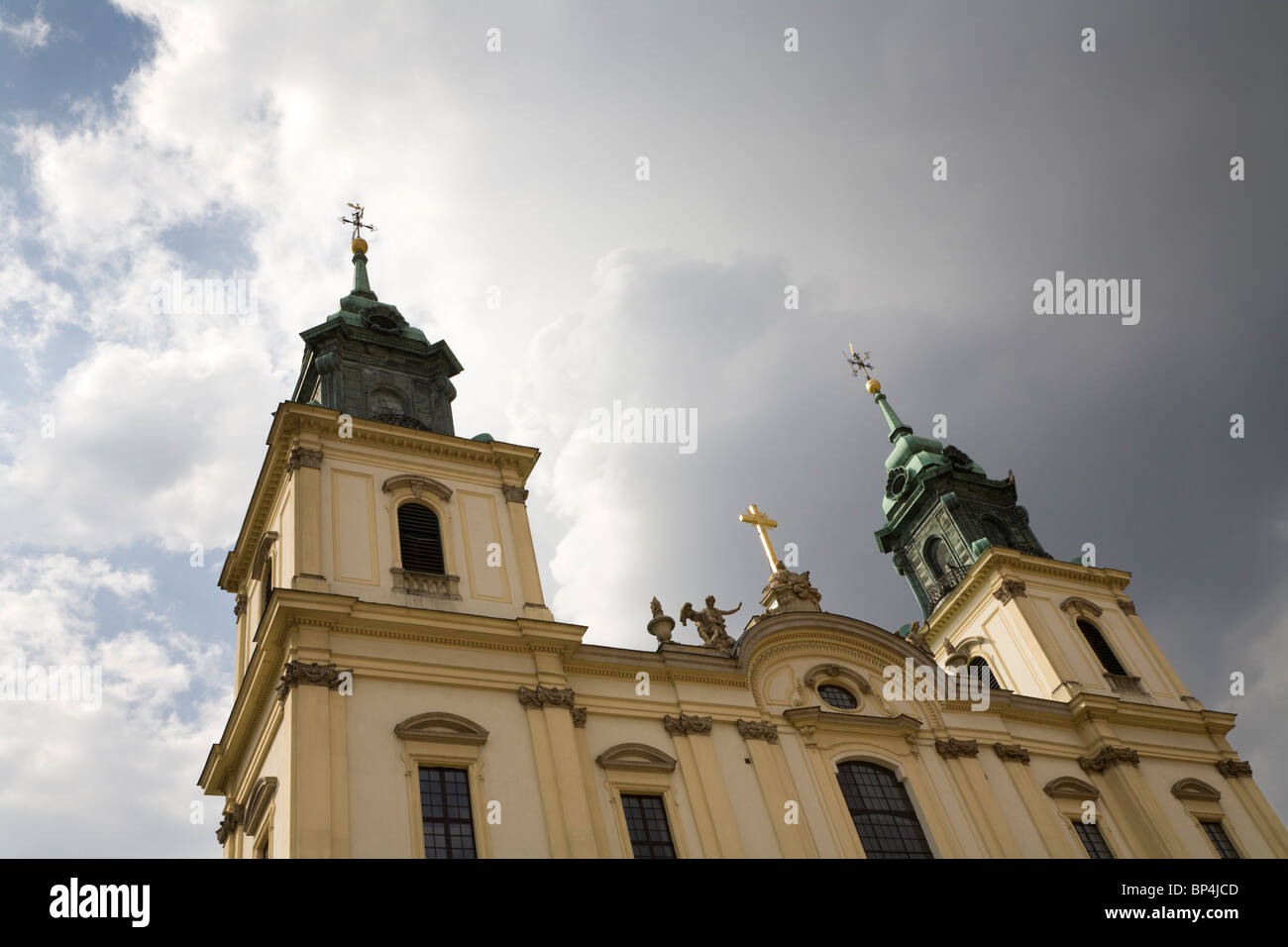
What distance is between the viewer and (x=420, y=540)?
21.9 meters

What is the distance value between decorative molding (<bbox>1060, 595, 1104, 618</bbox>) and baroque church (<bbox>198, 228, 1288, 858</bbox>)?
1.66 feet

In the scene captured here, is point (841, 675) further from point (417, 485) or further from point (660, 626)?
point (417, 485)

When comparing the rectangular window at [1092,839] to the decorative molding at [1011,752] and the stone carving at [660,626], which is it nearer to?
the decorative molding at [1011,752]

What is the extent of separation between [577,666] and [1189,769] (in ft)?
52.9

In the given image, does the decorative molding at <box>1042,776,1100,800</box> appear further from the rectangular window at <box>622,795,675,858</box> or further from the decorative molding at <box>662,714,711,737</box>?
the rectangular window at <box>622,795,675,858</box>

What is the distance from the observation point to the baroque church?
17578mm

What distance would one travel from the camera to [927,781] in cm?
2214

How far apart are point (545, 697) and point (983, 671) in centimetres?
1524

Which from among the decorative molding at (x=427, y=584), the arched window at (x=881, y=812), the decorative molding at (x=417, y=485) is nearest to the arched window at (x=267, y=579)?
the decorative molding at (x=417, y=485)

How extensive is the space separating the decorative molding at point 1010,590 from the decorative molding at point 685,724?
12523mm

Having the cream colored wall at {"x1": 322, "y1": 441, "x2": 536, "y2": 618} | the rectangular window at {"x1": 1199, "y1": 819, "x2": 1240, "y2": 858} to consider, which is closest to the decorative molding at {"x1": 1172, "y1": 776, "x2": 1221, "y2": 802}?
the rectangular window at {"x1": 1199, "y1": 819, "x2": 1240, "y2": 858}

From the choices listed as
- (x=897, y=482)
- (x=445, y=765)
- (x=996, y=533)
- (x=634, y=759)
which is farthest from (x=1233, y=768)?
(x=445, y=765)
